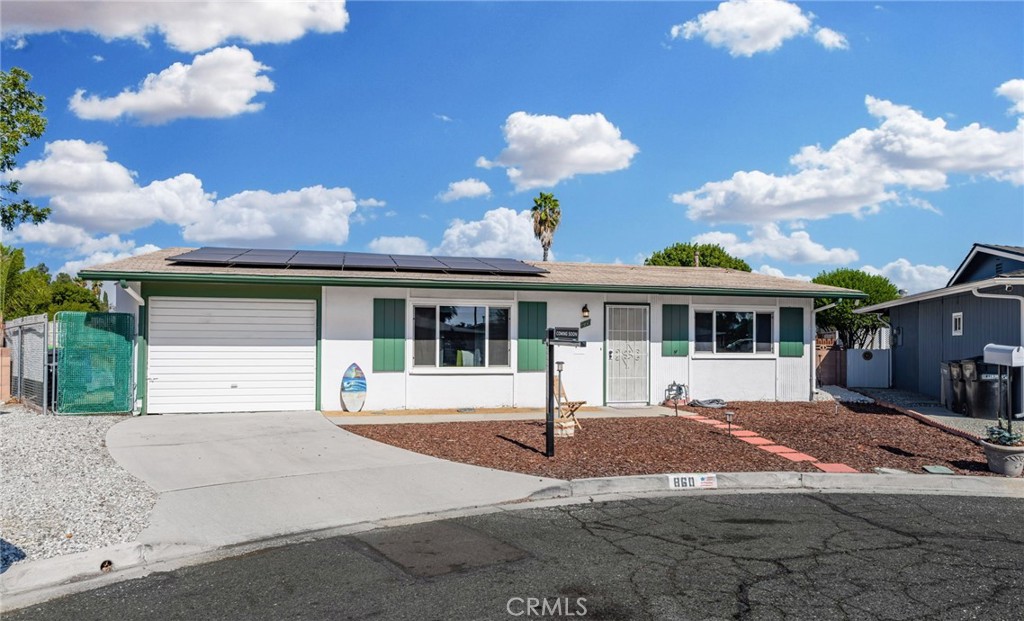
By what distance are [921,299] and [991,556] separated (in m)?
14.9

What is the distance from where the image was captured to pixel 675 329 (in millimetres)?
16391

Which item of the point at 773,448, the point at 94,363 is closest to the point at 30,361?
the point at 94,363

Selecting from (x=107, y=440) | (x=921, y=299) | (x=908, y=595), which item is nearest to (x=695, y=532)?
(x=908, y=595)

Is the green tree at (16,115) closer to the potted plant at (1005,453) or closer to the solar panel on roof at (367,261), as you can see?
the solar panel on roof at (367,261)

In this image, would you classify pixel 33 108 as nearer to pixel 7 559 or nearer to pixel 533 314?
pixel 533 314

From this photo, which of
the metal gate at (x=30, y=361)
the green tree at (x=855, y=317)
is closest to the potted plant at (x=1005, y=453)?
the metal gate at (x=30, y=361)

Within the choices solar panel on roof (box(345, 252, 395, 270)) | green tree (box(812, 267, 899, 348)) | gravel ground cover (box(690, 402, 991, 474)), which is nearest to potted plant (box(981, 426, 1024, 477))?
gravel ground cover (box(690, 402, 991, 474))

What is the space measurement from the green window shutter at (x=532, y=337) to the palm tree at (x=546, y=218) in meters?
25.5

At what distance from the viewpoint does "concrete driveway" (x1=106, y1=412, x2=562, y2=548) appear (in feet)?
23.3

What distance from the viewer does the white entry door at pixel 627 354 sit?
16.1 m

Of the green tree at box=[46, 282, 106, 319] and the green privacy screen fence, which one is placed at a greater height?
the green tree at box=[46, 282, 106, 319]

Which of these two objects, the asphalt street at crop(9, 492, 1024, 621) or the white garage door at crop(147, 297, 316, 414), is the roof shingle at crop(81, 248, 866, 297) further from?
the asphalt street at crop(9, 492, 1024, 621)

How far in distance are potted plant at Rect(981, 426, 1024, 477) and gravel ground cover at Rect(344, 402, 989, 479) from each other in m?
0.21

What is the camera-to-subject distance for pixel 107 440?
35.6ft
